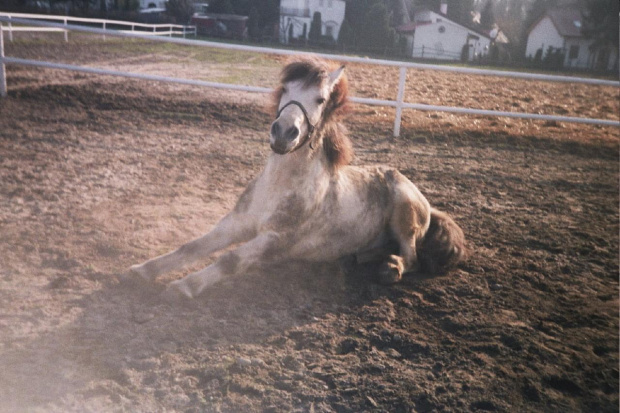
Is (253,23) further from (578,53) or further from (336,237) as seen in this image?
(336,237)

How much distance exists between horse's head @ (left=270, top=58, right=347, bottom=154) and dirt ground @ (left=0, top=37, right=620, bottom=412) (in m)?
0.93

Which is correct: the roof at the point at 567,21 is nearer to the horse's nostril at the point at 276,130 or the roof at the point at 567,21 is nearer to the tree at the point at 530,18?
the tree at the point at 530,18

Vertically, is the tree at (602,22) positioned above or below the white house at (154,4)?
below

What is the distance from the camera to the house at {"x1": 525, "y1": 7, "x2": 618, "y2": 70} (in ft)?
20.0

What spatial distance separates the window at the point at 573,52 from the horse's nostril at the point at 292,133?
19.6 feet

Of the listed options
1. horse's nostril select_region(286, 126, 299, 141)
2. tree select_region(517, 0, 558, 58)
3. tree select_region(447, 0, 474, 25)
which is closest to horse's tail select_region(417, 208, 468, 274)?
horse's nostril select_region(286, 126, 299, 141)

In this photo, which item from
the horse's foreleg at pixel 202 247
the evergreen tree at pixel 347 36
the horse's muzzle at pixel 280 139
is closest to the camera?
the horse's muzzle at pixel 280 139

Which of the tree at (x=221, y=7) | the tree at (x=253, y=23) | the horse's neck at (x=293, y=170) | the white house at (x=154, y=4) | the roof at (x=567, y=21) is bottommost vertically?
the horse's neck at (x=293, y=170)

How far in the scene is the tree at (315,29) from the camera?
346 inches

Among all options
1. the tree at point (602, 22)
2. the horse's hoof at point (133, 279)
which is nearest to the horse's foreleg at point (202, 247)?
the horse's hoof at point (133, 279)

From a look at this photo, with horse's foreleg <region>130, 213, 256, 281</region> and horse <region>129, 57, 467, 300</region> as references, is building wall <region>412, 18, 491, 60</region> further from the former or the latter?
horse's foreleg <region>130, 213, 256, 281</region>

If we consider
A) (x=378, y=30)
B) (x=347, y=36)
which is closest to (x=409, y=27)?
(x=378, y=30)

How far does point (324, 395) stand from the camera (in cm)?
216

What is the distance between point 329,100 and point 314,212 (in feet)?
2.32
